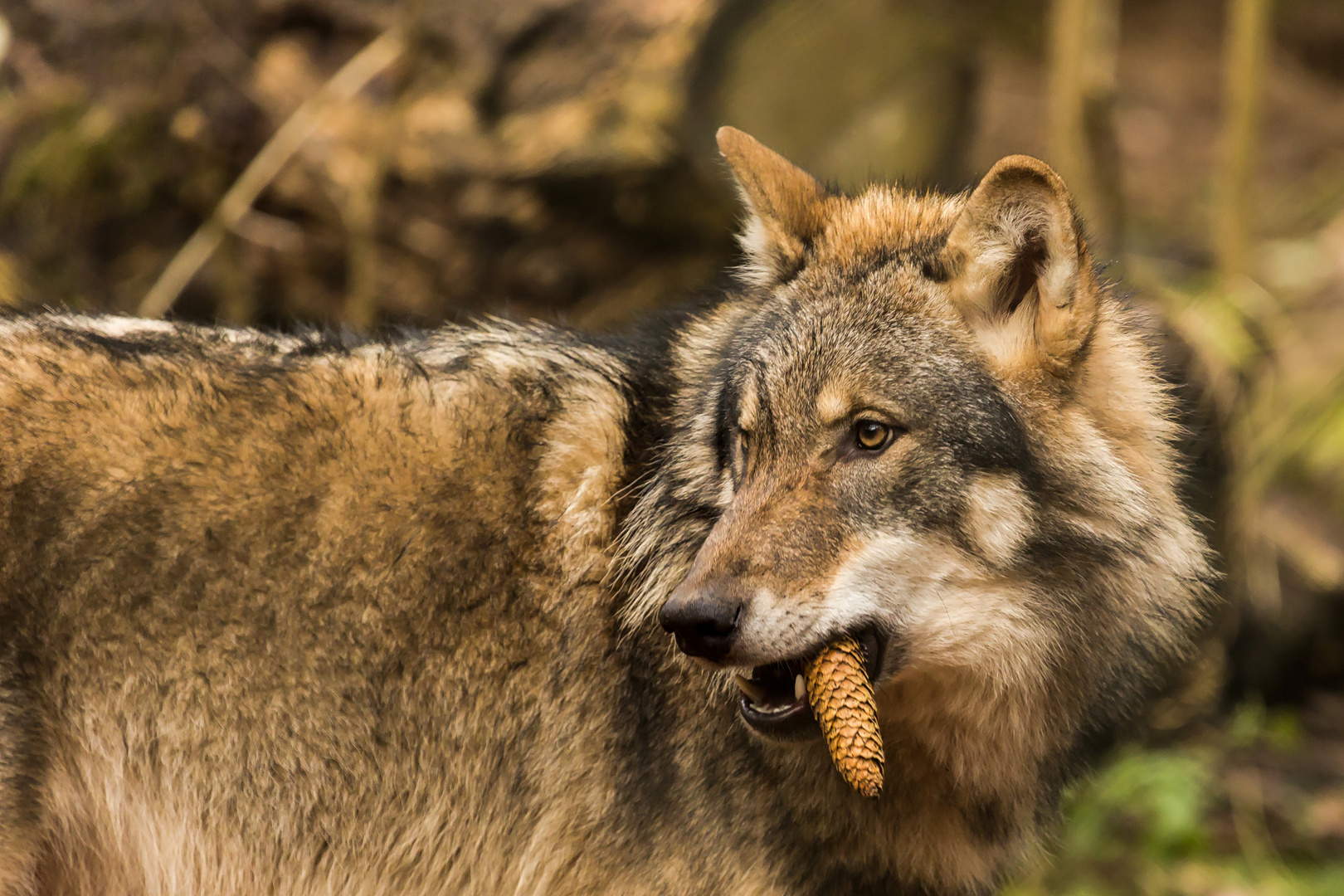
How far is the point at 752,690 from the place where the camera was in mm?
3092

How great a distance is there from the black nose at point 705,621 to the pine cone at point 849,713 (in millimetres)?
260

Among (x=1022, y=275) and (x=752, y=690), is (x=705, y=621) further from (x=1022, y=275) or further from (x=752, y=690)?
(x=1022, y=275)

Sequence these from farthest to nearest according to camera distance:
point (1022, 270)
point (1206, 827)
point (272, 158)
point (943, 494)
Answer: point (272, 158) → point (1206, 827) → point (1022, 270) → point (943, 494)

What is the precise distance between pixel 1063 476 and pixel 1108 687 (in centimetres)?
69

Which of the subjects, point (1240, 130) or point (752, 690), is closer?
point (752, 690)

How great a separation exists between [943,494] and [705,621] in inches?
27.3

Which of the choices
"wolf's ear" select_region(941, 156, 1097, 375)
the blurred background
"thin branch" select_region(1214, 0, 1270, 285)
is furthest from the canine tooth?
"thin branch" select_region(1214, 0, 1270, 285)

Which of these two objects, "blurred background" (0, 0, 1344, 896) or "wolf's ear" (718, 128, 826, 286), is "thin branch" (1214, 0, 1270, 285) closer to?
"blurred background" (0, 0, 1344, 896)

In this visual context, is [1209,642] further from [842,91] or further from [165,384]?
[165,384]

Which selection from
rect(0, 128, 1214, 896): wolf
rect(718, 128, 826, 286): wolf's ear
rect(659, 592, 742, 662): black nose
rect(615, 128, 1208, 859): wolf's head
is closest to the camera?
rect(659, 592, 742, 662): black nose

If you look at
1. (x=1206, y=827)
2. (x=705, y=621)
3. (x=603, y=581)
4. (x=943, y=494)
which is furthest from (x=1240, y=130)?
(x=705, y=621)

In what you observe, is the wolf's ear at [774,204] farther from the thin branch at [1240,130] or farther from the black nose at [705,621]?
the thin branch at [1240,130]

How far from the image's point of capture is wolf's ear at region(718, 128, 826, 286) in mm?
3510

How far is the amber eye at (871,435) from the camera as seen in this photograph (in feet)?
10.1
